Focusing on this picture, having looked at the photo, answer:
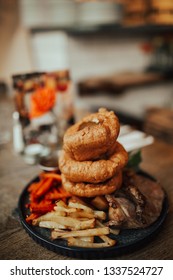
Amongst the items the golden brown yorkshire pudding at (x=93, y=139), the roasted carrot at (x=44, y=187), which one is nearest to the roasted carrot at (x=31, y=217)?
the roasted carrot at (x=44, y=187)

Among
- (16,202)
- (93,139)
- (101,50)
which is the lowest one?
(16,202)

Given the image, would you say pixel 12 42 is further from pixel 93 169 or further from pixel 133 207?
pixel 133 207

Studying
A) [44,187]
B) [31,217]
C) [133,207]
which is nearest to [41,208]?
[31,217]

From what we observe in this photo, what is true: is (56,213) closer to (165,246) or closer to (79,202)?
(79,202)

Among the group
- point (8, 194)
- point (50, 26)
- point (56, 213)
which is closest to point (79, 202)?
point (56, 213)

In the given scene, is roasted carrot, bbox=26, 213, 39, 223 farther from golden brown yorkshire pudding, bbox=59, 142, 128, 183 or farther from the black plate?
golden brown yorkshire pudding, bbox=59, 142, 128, 183

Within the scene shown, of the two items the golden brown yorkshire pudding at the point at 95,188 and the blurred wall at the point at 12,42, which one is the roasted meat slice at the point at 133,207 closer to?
the golden brown yorkshire pudding at the point at 95,188
